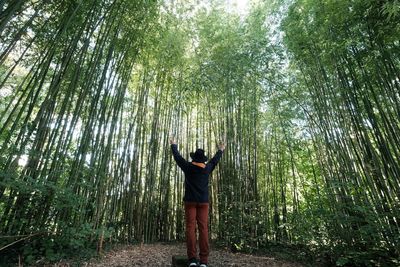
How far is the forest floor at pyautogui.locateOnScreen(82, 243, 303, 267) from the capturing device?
3.16 metres

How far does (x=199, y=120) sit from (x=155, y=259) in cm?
287

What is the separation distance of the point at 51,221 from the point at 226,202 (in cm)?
278

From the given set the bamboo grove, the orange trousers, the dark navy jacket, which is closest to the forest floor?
the bamboo grove

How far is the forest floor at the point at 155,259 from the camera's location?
316 cm

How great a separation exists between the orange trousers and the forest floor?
53 centimetres

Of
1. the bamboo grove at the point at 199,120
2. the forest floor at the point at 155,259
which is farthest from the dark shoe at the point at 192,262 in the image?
the bamboo grove at the point at 199,120

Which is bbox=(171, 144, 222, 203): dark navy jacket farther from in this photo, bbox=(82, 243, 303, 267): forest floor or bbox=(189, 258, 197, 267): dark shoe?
bbox=(82, 243, 303, 267): forest floor

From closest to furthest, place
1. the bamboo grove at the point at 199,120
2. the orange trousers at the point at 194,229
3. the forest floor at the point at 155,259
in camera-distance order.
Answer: the bamboo grove at the point at 199,120 < the orange trousers at the point at 194,229 < the forest floor at the point at 155,259

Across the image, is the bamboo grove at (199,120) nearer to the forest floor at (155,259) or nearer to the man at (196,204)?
the forest floor at (155,259)

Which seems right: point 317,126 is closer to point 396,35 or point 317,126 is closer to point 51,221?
point 396,35

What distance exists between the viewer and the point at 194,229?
2.77 meters

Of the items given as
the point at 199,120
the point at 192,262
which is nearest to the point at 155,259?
the point at 192,262

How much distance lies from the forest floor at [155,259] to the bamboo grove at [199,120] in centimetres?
27

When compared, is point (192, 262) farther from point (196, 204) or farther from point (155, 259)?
point (155, 259)
